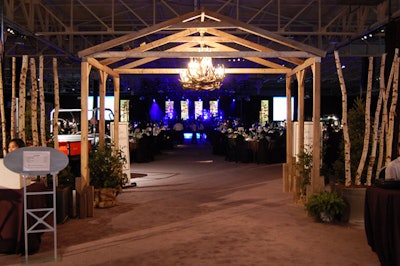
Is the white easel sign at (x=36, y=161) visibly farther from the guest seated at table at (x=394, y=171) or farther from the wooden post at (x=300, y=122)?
the wooden post at (x=300, y=122)

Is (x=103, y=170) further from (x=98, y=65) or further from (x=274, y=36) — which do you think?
(x=274, y=36)

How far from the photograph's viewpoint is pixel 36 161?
4934 millimetres

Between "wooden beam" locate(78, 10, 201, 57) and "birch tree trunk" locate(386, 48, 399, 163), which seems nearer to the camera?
"birch tree trunk" locate(386, 48, 399, 163)

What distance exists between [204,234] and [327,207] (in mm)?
1789

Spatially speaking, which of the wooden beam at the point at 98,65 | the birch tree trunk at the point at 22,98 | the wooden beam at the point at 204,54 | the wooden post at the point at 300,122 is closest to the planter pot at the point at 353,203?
the wooden post at the point at 300,122

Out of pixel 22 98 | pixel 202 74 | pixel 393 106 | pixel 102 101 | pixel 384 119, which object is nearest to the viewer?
pixel 393 106

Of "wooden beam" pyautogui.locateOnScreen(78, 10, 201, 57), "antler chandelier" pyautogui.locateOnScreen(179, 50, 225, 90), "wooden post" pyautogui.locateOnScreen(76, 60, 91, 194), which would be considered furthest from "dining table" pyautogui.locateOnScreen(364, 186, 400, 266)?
"antler chandelier" pyautogui.locateOnScreen(179, 50, 225, 90)

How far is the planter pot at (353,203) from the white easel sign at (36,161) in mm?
3987

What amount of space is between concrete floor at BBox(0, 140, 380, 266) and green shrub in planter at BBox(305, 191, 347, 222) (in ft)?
0.50

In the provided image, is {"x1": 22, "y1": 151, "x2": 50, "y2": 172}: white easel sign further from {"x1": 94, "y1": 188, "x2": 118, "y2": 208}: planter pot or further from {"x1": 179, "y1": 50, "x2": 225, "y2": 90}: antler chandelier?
{"x1": 179, "y1": 50, "x2": 225, "y2": 90}: antler chandelier

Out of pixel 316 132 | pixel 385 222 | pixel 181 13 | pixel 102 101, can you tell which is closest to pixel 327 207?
pixel 316 132

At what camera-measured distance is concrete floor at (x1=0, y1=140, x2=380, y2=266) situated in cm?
512

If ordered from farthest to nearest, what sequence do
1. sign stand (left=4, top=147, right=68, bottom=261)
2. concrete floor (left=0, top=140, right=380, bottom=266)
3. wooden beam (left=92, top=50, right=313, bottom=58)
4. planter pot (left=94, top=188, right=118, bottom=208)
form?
planter pot (left=94, top=188, right=118, bottom=208) → wooden beam (left=92, top=50, right=313, bottom=58) → concrete floor (left=0, top=140, right=380, bottom=266) → sign stand (left=4, top=147, right=68, bottom=261)

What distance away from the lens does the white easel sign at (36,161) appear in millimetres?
4883
